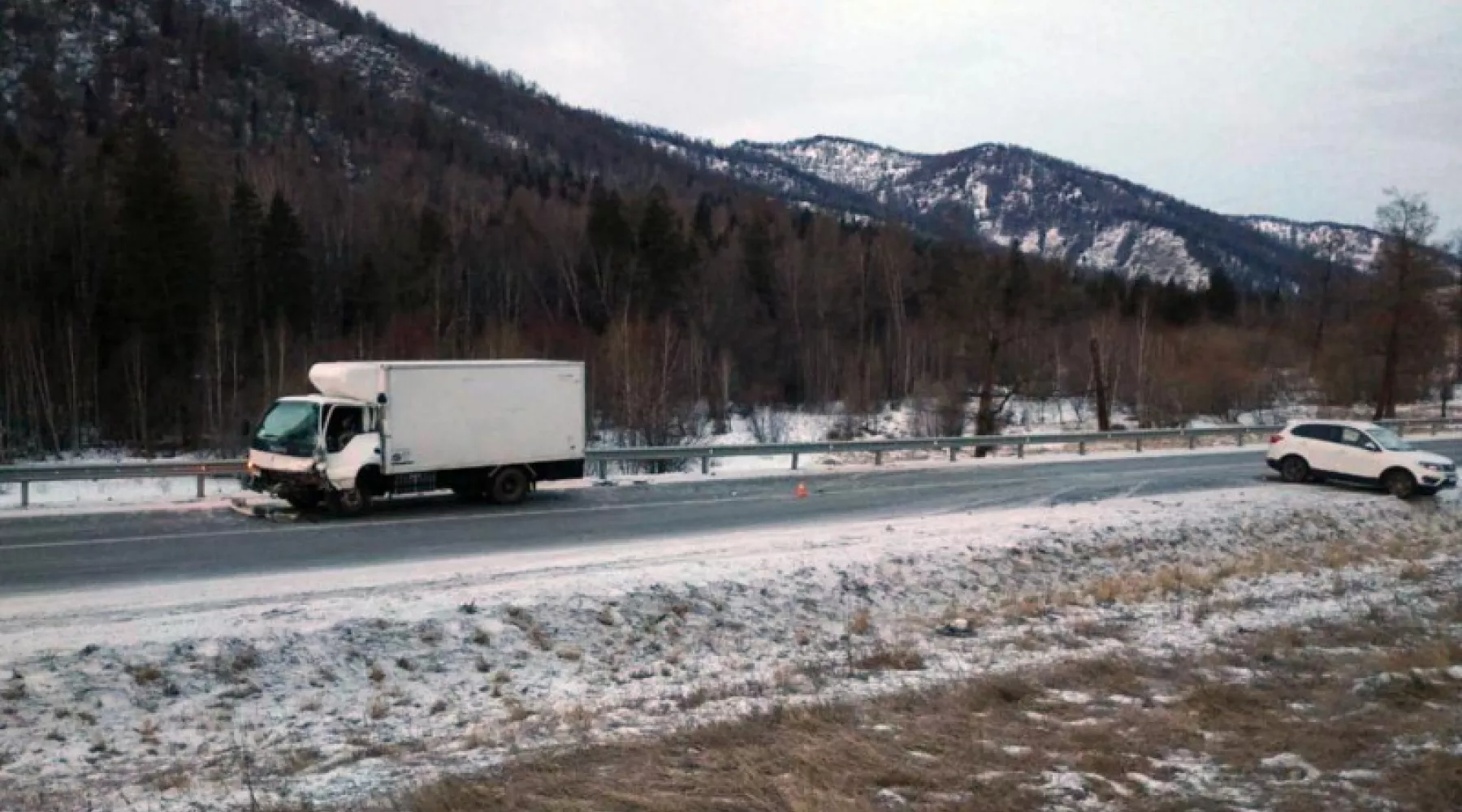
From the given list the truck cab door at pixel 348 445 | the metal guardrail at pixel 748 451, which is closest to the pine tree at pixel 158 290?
the metal guardrail at pixel 748 451

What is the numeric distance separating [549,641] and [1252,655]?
7.69 metres

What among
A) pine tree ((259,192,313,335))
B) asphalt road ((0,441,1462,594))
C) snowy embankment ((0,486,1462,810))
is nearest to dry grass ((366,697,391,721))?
snowy embankment ((0,486,1462,810))

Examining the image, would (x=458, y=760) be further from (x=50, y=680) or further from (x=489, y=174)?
(x=489, y=174)

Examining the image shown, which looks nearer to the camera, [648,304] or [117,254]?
[117,254]

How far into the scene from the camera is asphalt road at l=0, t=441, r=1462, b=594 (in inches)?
570

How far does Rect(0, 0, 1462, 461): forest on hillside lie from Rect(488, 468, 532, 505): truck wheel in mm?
23356

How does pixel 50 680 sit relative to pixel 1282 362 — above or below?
below

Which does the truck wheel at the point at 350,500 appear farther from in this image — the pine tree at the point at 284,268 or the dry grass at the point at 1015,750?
the pine tree at the point at 284,268

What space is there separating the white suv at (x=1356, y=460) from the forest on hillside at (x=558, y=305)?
68.6ft

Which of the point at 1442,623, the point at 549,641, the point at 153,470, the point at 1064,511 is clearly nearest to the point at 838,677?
the point at 549,641

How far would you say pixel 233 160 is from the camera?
86.8 metres

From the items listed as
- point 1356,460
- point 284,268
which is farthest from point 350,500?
point 284,268

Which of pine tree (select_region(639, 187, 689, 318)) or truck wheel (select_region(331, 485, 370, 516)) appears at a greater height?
pine tree (select_region(639, 187, 689, 318))

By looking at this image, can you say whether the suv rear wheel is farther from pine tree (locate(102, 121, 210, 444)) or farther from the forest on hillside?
pine tree (locate(102, 121, 210, 444))
